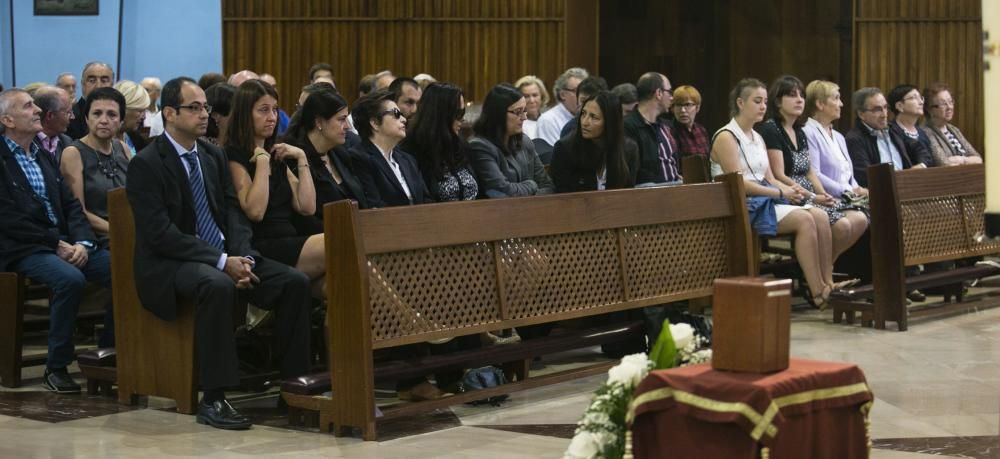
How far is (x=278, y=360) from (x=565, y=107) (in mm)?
3915

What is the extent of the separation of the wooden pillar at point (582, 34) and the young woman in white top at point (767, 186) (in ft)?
11.7

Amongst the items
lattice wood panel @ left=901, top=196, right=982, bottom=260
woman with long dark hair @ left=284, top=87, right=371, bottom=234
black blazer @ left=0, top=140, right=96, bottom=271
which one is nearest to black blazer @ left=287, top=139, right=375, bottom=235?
woman with long dark hair @ left=284, top=87, right=371, bottom=234

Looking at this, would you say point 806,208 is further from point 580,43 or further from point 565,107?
point 580,43

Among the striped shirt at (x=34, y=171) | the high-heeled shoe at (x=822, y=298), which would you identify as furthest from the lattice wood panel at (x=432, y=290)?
the high-heeled shoe at (x=822, y=298)

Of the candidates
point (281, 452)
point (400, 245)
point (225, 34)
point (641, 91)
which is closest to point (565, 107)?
point (641, 91)

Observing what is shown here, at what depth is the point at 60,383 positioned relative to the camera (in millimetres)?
5273

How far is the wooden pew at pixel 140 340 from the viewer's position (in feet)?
15.8

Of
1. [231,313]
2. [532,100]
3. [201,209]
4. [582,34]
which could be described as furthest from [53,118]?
[582,34]

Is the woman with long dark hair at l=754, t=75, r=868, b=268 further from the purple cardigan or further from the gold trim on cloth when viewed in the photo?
the gold trim on cloth

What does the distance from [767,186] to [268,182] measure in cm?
317

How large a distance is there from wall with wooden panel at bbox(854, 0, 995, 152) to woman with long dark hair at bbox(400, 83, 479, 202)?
599cm

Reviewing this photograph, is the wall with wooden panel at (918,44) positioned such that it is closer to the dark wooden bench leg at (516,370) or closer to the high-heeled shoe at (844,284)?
the high-heeled shoe at (844,284)

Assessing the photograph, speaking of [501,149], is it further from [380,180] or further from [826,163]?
[826,163]

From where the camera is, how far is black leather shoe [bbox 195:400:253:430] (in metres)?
4.61
